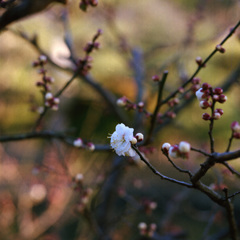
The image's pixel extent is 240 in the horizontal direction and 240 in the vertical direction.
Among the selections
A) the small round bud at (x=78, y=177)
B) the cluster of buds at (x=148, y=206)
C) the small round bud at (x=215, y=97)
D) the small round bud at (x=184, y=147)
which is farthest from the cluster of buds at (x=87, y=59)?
the cluster of buds at (x=148, y=206)

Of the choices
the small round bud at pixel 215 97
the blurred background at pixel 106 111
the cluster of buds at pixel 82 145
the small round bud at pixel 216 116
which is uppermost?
the blurred background at pixel 106 111

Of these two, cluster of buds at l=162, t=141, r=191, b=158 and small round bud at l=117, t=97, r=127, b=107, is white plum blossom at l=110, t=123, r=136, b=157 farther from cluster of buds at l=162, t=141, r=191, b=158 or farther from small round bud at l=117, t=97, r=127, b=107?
small round bud at l=117, t=97, r=127, b=107

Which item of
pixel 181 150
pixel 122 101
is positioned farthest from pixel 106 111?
pixel 181 150

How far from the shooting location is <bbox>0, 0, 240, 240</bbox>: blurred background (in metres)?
2.58

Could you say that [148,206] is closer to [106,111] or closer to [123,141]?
[123,141]

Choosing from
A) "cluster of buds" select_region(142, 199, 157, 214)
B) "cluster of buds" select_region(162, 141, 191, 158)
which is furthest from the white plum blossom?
"cluster of buds" select_region(142, 199, 157, 214)

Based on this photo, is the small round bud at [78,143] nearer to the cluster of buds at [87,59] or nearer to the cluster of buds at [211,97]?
the cluster of buds at [87,59]

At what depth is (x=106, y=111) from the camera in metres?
2.47

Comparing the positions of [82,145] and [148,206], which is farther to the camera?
[148,206]

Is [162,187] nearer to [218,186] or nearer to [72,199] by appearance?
[72,199]

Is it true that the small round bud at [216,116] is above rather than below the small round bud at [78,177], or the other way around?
above

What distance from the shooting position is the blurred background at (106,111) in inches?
101

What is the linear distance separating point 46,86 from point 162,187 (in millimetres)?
2959

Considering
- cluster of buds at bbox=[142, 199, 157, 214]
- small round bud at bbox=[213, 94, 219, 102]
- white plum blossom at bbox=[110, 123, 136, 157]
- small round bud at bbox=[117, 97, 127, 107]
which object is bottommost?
white plum blossom at bbox=[110, 123, 136, 157]
